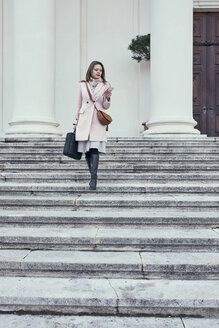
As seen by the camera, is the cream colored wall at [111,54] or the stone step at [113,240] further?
the cream colored wall at [111,54]

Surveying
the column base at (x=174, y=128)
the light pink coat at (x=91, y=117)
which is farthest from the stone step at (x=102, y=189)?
the column base at (x=174, y=128)

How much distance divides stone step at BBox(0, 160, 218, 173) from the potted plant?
4995 mm

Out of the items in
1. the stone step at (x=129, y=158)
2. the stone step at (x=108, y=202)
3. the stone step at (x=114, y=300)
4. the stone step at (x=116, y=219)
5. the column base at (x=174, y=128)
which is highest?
the column base at (x=174, y=128)

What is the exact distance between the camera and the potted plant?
9.57 metres

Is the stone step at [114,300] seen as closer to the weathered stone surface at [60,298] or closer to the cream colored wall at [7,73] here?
the weathered stone surface at [60,298]

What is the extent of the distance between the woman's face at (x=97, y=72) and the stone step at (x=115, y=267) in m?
2.46

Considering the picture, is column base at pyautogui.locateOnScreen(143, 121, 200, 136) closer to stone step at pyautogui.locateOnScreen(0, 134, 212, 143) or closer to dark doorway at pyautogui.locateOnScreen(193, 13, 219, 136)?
stone step at pyautogui.locateOnScreen(0, 134, 212, 143)

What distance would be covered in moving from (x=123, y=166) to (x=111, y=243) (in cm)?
231

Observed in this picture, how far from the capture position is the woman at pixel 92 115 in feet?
14.5

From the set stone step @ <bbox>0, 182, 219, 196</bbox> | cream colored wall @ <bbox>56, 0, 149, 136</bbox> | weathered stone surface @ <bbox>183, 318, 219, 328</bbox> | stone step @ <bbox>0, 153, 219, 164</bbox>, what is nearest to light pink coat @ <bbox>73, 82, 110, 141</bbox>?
stone step @ <bbox>0, 182, 219, 196</bbox>

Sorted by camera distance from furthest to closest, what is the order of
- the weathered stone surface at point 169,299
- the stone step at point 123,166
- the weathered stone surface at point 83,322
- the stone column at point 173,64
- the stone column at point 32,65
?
the stone column at point 32,65, the stone column at point 173,64, the stone step at point 123,166, the weathered stone surface at point 169,299, the weathered stone surface at point 83,322

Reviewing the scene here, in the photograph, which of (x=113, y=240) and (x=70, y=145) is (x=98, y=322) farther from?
(x=70, y=145)

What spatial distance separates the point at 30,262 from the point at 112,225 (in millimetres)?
1137

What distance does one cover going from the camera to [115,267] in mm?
2928
